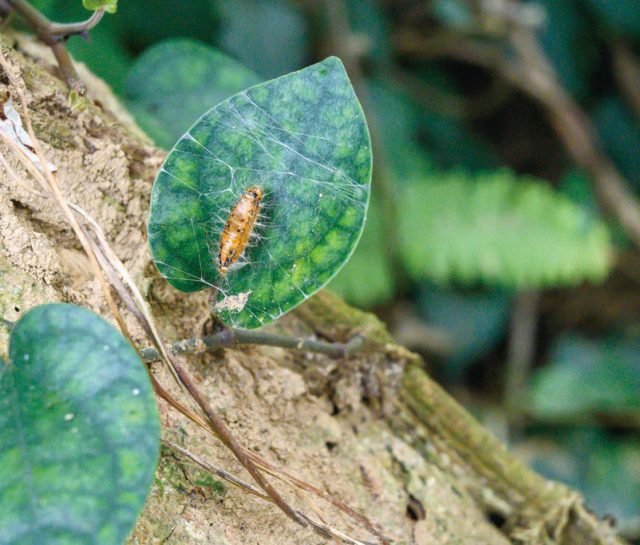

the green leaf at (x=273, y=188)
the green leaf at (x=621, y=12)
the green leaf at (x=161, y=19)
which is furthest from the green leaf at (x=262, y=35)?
the green leaf at (x=273, y=188)

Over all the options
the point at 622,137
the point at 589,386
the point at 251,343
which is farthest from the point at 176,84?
the point at 622,137

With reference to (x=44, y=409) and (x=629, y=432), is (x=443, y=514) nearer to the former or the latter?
(x=44, y=409)

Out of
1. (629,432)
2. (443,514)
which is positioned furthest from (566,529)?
(629,432)

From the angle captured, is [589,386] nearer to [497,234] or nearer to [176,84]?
[497,234]

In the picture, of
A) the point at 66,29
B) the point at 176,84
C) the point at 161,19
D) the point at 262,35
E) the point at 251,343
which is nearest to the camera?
the point at 251,343

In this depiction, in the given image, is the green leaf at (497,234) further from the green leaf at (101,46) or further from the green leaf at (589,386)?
the green leaf at (101,46)
